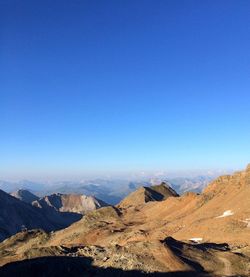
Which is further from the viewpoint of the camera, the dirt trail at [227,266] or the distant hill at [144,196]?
the distant hill at [144,196]

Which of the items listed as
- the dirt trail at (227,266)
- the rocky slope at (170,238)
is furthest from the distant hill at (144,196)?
the dirt trail at (227,266)

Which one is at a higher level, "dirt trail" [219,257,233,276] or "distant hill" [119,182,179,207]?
"distant hill" [119,182,179,207]

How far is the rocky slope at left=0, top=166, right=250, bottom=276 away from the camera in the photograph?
42.2 m

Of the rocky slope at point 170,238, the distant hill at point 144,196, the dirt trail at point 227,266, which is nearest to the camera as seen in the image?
the dirt trail at point 227,266

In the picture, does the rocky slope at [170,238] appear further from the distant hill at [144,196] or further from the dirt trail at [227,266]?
the distant hill at [144,196]

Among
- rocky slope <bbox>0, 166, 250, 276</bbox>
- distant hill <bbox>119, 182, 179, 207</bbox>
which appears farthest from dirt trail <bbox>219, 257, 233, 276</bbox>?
distant hill <bbox>119, 182, 179, 207</bbox>

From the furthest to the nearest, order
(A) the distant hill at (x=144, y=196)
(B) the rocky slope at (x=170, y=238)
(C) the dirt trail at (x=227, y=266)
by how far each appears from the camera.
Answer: (A) the distant hill at (x=144, y=196) → (B) the rocky slope at (x=170, y=238) → (C) the dirt trail at (x=227, y=266)

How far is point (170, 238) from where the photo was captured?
50.4 m

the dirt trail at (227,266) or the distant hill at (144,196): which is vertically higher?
the distant hill at (144,196)

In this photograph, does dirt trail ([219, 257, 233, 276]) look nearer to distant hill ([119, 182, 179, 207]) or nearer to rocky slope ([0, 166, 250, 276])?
rocky slope ([0, 166, 250, 276])

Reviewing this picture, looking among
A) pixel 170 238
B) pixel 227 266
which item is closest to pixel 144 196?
pixel 170 238

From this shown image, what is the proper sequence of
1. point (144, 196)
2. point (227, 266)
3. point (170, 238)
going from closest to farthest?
1. point (227, 266)
2. point (170, 238)
3. point (144, 196)

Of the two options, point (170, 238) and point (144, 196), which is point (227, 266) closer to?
point (170, 238)

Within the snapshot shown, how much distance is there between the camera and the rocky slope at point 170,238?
139 ft
